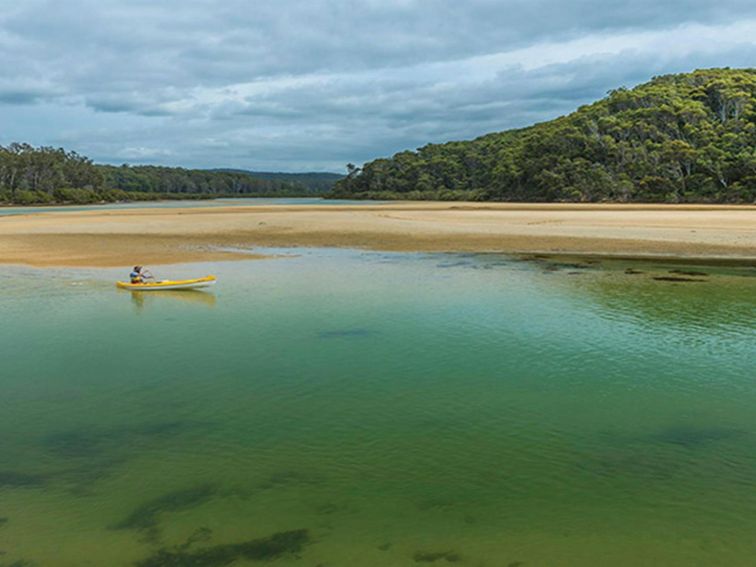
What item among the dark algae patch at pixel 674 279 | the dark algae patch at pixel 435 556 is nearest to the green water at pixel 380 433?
the dark algae patch at pixel 435 556

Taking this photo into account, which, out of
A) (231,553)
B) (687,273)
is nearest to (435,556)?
(231,553)

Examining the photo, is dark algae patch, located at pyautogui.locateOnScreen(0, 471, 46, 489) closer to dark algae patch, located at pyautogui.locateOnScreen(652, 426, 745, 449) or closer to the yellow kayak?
dark algae patch, located at pyautogui.locateOnScreen(652, 426, 745, 449)

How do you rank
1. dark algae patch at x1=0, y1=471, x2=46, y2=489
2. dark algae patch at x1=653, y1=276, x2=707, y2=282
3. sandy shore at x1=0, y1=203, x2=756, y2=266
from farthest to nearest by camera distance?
sandy shore at x1=0, y1=203, x2=756, y2=266 < dark algae patch at x1=653, y1=276, x2=707, y2=282 < dark algae patch at x1=0, y1=471, x2=46, y2=489

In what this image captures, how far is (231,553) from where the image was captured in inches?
303

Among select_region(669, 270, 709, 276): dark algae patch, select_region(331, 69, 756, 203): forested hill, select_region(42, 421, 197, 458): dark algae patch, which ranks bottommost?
select_region(42, 421, 197, 458): dark algae patch

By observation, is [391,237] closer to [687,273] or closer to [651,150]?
[687,273]

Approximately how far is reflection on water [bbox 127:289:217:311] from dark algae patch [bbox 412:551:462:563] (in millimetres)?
17075

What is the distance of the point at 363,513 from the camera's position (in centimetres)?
870

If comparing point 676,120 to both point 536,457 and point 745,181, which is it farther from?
point 536,457

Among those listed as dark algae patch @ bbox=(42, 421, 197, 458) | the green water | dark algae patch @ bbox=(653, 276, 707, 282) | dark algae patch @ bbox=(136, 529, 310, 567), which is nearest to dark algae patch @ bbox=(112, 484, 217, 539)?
the green water

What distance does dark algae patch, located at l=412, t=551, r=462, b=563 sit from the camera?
7.54m

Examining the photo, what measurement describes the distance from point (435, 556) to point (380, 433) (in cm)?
400

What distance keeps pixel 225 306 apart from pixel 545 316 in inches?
434

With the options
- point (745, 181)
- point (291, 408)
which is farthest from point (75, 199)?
point (291, 408)
